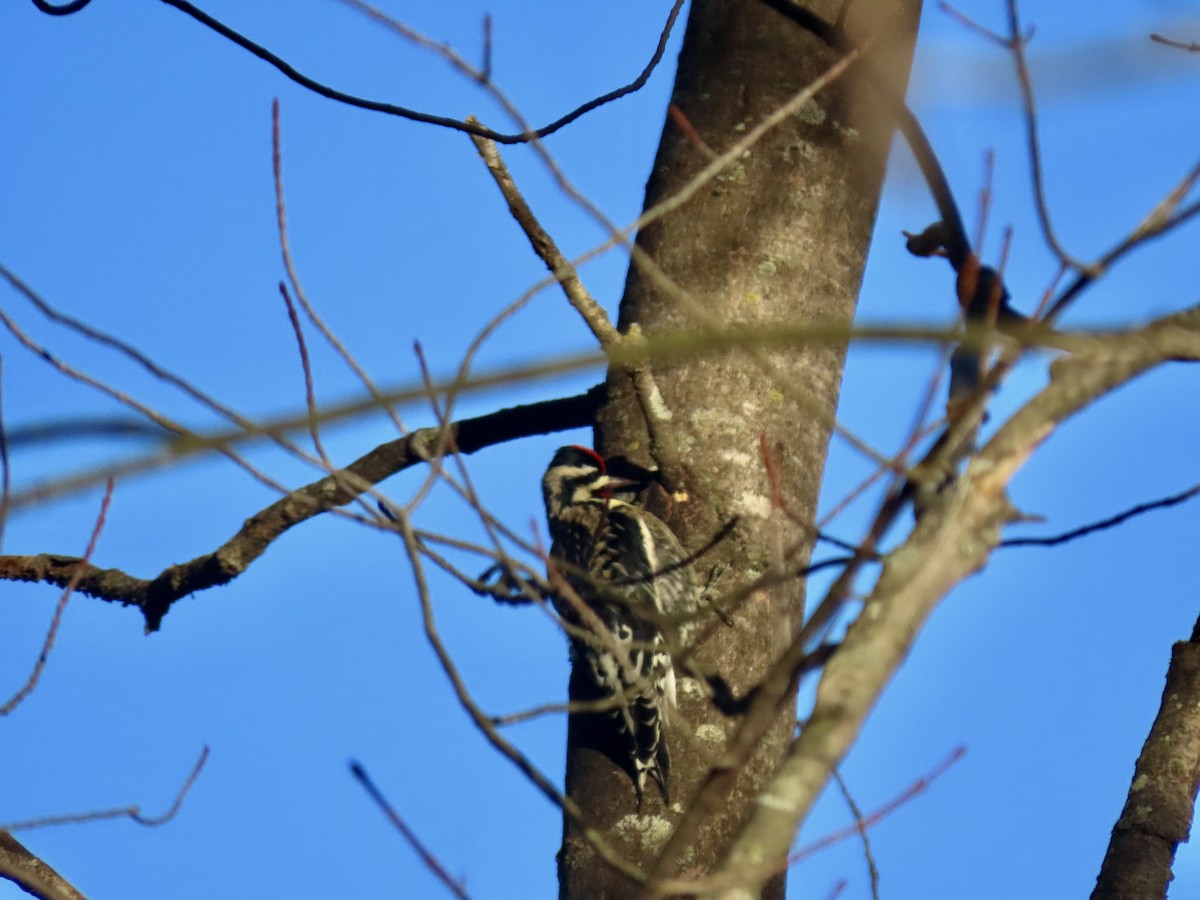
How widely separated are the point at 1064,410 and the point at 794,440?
1887mm

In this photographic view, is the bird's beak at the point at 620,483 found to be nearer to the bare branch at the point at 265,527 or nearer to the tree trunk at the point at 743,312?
the tree trunk at the point at 743,312

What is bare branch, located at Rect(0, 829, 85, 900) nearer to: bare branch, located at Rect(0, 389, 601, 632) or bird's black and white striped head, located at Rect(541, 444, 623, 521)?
bare branch, located at Rect(0, 389, 601, 632)

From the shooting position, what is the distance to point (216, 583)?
4191 millimetres

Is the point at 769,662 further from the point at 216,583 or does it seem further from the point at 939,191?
the point at 216,583

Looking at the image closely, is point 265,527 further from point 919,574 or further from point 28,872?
point 919,574

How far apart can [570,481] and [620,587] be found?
5.12 ft

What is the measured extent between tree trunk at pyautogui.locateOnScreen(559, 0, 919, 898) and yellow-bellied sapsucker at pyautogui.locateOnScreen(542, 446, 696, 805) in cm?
10

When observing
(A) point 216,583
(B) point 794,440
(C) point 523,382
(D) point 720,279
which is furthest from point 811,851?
(A) point 216,583

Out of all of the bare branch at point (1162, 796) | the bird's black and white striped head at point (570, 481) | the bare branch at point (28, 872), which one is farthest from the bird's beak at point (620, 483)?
the bare branch at point (28, 872)

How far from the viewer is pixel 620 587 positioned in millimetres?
4586

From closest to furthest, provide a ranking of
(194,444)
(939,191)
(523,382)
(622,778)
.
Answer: (194,444)
(523,382)
(939,191)
(622,778)

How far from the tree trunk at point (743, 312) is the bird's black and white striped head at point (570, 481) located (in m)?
1.51

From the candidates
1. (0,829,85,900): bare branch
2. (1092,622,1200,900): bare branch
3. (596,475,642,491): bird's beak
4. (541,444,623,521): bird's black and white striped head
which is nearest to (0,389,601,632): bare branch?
(596,475,642,491): bird's beak

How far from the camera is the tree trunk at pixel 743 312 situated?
3543mm
